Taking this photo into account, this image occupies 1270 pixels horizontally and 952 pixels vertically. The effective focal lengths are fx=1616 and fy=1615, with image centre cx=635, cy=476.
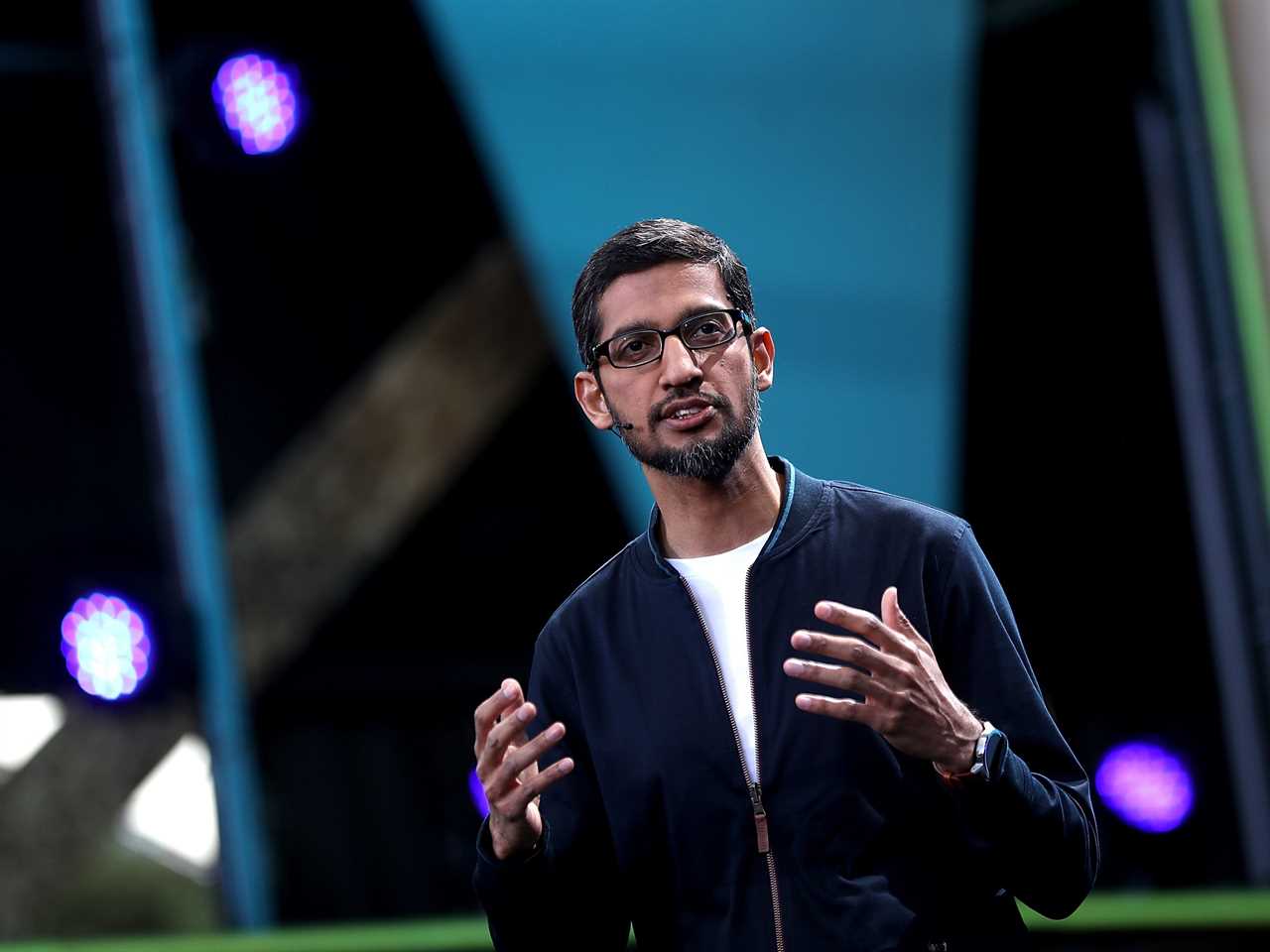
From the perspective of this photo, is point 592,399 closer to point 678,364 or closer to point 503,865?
point 678,364

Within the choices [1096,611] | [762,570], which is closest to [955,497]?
[1096,611]

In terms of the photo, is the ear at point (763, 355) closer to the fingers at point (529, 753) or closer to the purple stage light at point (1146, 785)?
the fingers at point (529, 753)

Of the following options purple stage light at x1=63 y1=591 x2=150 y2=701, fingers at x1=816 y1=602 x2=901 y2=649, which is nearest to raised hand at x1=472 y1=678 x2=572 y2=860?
fingers at x1=816 y1=602 x2=901 y2=649

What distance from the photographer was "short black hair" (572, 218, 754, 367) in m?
1.46

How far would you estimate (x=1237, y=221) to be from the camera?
3.48 meters

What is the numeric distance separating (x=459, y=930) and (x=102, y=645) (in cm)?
87

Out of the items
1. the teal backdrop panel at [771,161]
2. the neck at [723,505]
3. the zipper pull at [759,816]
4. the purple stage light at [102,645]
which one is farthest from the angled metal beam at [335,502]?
the zipper pull at [759,816]

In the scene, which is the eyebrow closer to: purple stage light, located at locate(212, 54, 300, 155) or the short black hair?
the short black hair

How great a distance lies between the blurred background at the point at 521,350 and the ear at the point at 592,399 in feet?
6.42

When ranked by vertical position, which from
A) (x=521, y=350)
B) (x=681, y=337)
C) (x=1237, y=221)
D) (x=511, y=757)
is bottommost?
(x=511, y=757)

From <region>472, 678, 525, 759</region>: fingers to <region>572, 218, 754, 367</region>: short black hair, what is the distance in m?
0.33

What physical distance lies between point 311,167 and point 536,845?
3.69m

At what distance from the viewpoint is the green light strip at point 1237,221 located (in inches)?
137

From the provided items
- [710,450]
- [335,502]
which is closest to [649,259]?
[710,450]
